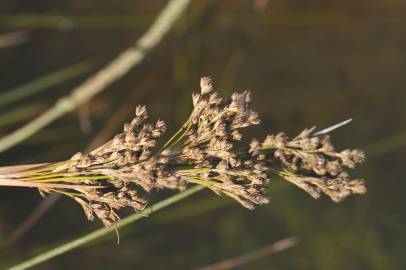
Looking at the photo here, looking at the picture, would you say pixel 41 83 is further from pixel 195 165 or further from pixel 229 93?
pixel 195 165

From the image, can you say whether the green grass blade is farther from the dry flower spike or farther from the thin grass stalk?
the dry flower spike

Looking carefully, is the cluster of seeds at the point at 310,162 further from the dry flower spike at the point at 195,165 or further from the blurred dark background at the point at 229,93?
the blurred dark background at the point at 229,93

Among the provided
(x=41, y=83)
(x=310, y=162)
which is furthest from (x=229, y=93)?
(x=310, y=162)

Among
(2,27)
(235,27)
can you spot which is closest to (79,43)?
(2,27)

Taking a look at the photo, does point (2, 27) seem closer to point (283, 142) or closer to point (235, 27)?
point (235, 27)

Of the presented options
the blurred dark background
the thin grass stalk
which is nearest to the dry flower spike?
the thin grass stalk

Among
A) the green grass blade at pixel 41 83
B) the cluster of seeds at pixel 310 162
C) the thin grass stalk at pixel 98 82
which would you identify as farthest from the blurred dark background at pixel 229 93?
the cluster of seeds at pixel 310 162
